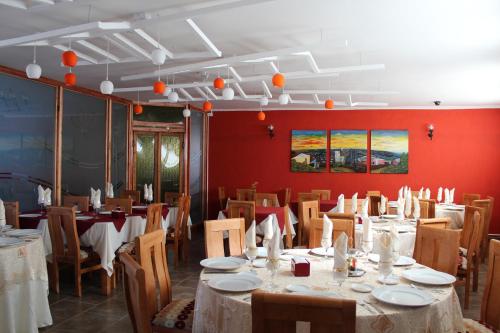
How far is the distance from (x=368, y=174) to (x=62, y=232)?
22.1ft

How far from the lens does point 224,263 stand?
2.86 metres

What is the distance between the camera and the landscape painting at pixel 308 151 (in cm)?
989

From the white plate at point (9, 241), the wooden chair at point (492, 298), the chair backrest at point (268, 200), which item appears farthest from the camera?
the chair backrest at point (268, 200)

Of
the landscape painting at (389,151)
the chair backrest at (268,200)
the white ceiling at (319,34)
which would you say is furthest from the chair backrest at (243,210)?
the landscape painting at (389,151)

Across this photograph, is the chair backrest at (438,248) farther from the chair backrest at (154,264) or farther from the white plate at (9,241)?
the white plate at (9,241)

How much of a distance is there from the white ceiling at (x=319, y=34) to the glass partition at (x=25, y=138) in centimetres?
37

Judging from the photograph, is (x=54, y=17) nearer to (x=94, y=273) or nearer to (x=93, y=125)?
(x=94, y=273)

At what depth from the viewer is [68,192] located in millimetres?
7363

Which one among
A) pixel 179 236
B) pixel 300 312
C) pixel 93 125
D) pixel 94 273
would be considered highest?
pixel 93 125

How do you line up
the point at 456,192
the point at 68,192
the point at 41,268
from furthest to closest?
1. the point at 456,192
2. the point at 68,192
3. the point at 41,268

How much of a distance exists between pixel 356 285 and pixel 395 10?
2654 millimetres

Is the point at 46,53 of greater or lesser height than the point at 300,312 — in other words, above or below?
above

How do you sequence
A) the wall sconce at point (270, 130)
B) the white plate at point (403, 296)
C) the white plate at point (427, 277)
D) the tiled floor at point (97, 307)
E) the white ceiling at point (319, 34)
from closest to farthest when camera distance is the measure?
the white plate at point (403, 296), the white plate at point (427, 277), the white ceiling at point (319, 34), the tiled floor at point (97, 307), the wall sconce at point (270, 130)

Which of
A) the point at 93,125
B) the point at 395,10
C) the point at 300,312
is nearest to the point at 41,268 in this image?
the point at 300,312
